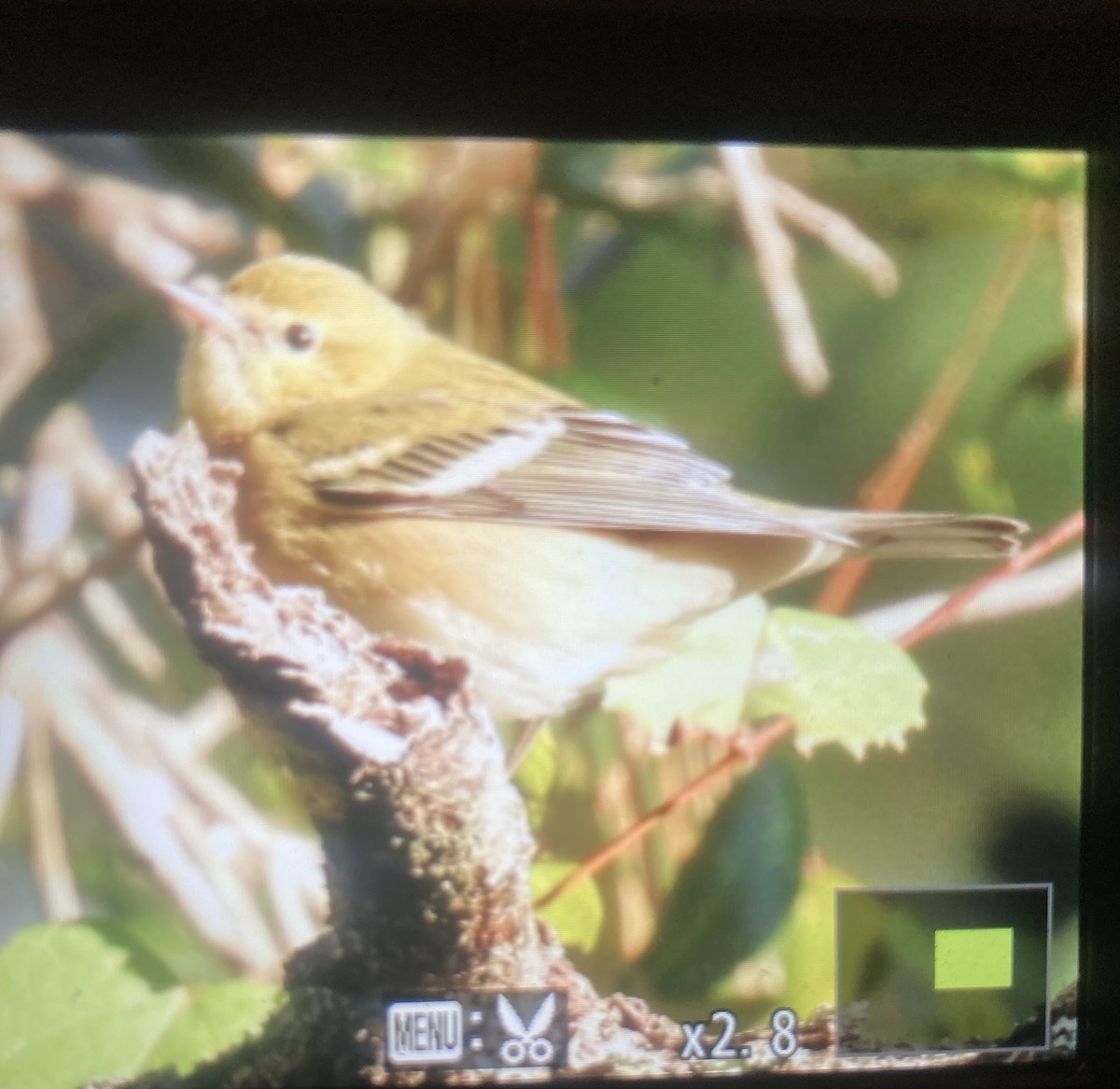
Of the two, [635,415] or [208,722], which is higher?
[635,415]

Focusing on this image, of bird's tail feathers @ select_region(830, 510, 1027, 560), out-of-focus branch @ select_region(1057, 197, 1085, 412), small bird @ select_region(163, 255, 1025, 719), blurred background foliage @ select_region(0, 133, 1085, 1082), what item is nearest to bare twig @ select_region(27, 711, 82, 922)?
blurred background foliage @ select_region(0, 133, 1085, 1082)

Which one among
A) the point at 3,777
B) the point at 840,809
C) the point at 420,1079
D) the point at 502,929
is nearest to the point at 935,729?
the point at 840,809

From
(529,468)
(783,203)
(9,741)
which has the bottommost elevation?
(9,741)

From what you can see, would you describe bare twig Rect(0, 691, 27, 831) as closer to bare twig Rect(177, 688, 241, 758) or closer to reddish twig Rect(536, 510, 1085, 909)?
bare twig Rect(177, 688, 241, 758)

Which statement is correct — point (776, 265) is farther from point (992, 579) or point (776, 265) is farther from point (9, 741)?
point (9, 741)

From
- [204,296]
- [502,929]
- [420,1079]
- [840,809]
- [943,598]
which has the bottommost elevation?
[420,1079]

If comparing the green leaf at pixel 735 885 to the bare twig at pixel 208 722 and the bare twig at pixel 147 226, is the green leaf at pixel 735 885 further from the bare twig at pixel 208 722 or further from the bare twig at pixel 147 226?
the bare twig at pixel 147 226

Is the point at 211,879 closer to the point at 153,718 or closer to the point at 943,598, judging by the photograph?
the point at 153,718

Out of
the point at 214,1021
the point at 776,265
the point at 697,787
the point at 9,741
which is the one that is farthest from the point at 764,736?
the point at 9,741
